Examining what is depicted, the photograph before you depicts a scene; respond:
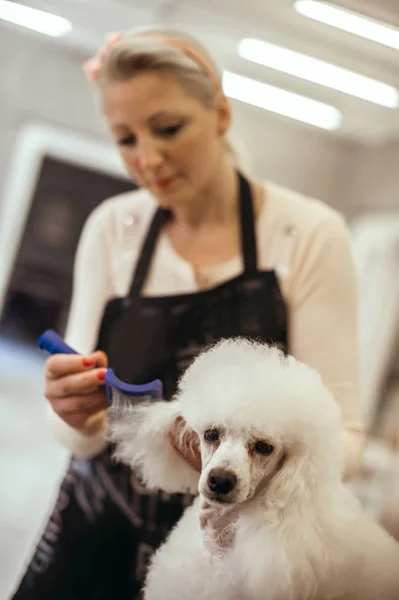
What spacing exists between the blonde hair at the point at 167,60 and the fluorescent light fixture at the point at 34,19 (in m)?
0.08

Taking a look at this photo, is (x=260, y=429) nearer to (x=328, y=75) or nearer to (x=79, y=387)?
(x=79, y=387)

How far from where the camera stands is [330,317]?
35 cm

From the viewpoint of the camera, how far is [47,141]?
66cm

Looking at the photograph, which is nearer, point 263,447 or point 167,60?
point 263,447

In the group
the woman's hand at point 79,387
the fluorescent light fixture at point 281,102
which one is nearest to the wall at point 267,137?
the fluorescent light fixture at point 281,102

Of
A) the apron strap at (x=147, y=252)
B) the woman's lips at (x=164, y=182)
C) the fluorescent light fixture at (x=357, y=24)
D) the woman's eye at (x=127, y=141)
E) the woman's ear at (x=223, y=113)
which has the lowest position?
the apron strap at (x=147, y=252)

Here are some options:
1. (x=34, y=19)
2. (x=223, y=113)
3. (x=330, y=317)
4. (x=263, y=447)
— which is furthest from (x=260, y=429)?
(x=34, y=19)

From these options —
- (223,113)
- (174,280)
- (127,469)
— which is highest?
(223,113)

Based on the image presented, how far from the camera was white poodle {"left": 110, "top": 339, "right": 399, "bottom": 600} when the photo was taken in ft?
0.82

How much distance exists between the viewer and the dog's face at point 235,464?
0.24 meters

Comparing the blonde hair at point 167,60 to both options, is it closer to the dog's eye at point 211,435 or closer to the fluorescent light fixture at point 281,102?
the fluorescent light fixture at point 281,102

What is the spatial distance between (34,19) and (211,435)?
334 millimetres

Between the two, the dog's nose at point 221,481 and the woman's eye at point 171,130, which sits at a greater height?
the woman's eye at point 171,130

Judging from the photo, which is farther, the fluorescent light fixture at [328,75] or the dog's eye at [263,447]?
the fluorescent light fixture at [328,75]
